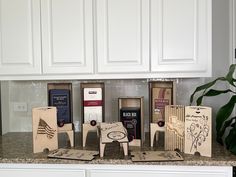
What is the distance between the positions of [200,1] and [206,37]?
25cm

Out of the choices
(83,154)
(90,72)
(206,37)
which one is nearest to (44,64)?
(90,72)

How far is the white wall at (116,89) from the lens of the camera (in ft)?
7.34

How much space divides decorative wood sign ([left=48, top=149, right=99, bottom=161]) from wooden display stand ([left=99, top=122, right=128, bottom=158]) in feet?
0.26

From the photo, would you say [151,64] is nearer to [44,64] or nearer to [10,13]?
[44,64]

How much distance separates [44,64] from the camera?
2.00 metres

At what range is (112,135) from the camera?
1.75 m

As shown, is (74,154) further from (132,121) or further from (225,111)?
(225,111)

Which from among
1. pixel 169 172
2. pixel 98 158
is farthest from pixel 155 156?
pixel 98 158

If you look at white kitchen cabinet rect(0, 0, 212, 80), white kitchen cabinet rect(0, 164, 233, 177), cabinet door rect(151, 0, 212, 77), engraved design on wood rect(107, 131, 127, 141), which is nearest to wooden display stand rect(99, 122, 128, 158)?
engraved design on wood rect(107, 131, 127, 141)

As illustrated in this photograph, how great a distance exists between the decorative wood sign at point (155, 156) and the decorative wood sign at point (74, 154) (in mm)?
254

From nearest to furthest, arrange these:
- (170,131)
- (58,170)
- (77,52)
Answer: (58,170) < (170,131) < (77,52)

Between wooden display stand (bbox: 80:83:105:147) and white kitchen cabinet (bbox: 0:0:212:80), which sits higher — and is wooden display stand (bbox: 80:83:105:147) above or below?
below

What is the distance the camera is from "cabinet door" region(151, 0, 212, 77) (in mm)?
1901

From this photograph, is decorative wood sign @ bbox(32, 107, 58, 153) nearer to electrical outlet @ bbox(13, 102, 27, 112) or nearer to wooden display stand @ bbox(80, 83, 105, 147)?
wooden display stand @ bbox(80, 83, 105, 147)
